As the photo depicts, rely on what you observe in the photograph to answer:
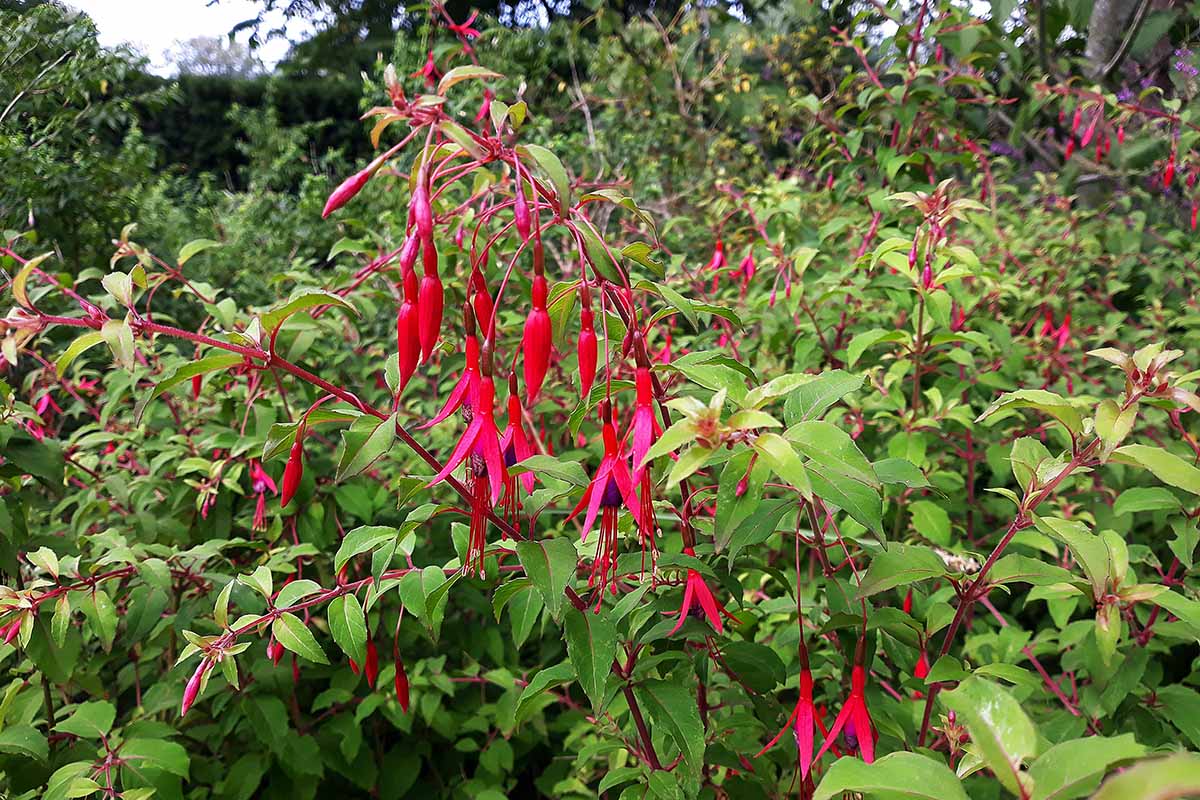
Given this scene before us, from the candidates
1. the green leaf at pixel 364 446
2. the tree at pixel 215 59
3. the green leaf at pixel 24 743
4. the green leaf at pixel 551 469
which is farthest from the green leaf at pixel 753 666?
the tree at pixel 215 59

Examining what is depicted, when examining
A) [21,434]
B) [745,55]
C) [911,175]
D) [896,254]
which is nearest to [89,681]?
[21,434]

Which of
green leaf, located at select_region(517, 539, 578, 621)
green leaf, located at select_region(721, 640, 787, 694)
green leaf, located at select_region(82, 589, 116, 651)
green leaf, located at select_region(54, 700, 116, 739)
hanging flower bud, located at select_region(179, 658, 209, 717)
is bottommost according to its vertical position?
green leaf, located at select_region(54, 700, 116, 739)

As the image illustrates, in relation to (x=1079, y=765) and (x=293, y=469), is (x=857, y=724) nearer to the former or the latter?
(x=1079, y=765)

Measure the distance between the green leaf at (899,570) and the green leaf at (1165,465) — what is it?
14cm

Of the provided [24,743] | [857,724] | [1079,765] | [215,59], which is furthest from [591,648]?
[215,59]

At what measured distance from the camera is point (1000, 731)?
38 cm

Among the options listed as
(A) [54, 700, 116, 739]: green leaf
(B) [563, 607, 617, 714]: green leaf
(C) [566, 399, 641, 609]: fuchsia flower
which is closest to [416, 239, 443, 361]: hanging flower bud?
(C) [566, 399, 641, 609]: fuchsia flower

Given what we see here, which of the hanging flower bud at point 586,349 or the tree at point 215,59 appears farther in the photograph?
the tree at point 215,59

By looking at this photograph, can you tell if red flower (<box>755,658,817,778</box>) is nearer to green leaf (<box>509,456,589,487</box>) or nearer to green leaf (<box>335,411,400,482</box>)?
green leaf (<box>509,456,589,487</box>)

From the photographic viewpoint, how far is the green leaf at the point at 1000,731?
368 millimetres

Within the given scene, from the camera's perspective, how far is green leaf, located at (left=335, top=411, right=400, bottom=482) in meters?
0.53

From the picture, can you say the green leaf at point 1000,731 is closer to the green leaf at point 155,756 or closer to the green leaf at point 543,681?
the green leaf at point 543,681

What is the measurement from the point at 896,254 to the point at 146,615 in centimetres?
106

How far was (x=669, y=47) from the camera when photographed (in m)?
3.62
